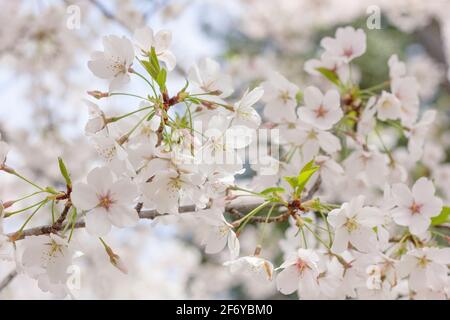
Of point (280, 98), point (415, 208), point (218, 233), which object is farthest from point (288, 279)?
point (280, 98)

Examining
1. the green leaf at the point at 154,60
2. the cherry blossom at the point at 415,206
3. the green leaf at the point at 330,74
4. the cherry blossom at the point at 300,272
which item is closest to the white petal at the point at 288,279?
the cherry blossom at the point at 300,272

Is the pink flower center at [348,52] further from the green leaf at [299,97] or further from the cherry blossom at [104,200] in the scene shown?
the cherry blossom at [104,200]

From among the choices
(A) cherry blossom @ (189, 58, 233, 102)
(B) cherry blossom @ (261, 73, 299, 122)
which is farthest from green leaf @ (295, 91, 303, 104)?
(A) cherry blossom @ (189, 58, 233, 102)

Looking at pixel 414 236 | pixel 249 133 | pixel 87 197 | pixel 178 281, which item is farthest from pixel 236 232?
pixel 178 281

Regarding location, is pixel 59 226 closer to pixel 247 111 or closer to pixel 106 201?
pixel 106 201

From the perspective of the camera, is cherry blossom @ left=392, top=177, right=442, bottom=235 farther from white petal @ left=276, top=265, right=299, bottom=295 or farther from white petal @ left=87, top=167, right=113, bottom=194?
white petal @ left=87, top=167, right=113, bottom=194

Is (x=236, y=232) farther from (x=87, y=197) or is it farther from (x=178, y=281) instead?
(x=178, y=281)

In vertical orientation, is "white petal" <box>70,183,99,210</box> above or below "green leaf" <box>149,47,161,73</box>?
below
